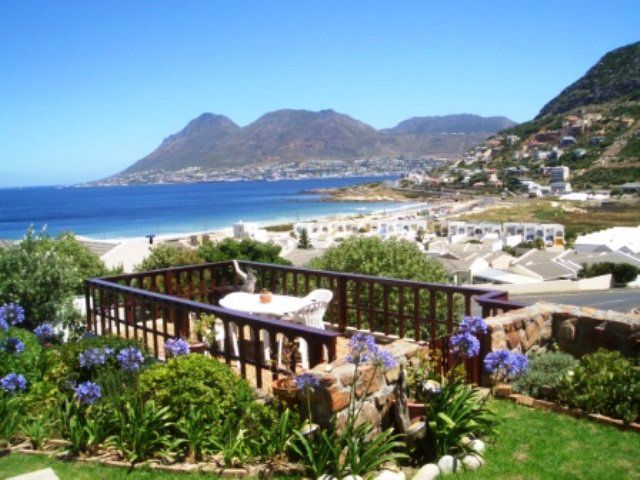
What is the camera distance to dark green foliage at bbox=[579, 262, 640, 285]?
48.8 metres

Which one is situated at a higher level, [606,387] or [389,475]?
[606,387]

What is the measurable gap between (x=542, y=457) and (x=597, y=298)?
136 feet

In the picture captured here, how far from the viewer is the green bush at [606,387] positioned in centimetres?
506

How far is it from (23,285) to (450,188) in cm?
16882

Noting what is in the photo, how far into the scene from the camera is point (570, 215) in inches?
4067

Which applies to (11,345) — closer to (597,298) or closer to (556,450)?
(556,450)

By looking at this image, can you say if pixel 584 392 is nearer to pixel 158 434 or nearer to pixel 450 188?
pixel 158 434

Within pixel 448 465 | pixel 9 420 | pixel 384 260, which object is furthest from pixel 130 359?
pixel 384 260

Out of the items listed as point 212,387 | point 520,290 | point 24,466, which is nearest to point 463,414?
point 212,387

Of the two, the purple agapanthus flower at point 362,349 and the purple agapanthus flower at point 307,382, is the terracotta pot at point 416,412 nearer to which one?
the purple agapanthus flower at point 362,349

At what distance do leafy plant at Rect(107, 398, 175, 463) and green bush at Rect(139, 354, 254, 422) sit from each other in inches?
4.4

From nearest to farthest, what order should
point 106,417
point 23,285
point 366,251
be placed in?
1. point 106,417
2. point 23,285
3. point 366,251

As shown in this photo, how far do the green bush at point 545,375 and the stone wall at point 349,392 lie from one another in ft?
5.62

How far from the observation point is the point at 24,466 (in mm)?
4742
